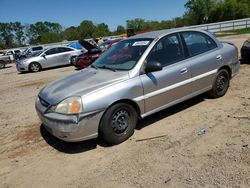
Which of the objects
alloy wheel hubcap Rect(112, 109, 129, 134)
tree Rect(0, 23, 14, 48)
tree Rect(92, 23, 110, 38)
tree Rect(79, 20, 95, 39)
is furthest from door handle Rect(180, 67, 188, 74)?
tree Rect(0, 23, 14, 48)

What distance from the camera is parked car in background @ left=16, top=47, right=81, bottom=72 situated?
16.5 m

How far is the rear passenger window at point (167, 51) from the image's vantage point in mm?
4883

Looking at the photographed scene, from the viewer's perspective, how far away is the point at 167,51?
507 cm

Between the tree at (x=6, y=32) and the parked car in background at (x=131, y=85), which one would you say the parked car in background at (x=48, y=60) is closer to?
the parked car in background at (x=131, y=85)

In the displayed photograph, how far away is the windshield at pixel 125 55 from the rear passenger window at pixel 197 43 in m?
0.92

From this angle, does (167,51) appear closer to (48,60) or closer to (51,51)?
(48,60)

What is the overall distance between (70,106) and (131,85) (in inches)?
40.6

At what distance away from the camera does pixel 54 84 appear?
198 inches

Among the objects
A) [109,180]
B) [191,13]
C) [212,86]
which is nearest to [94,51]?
[212,86]

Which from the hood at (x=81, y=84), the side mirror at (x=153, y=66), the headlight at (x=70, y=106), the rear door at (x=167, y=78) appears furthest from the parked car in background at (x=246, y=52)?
the headlight at (x=70, y=106)

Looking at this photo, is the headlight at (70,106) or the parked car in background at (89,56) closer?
the headlight at (70,106)

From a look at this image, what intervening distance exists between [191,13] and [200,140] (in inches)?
3401

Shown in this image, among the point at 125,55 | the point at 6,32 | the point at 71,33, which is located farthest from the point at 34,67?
the point at 6,32

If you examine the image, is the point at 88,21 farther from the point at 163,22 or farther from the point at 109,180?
the point at 109,180
